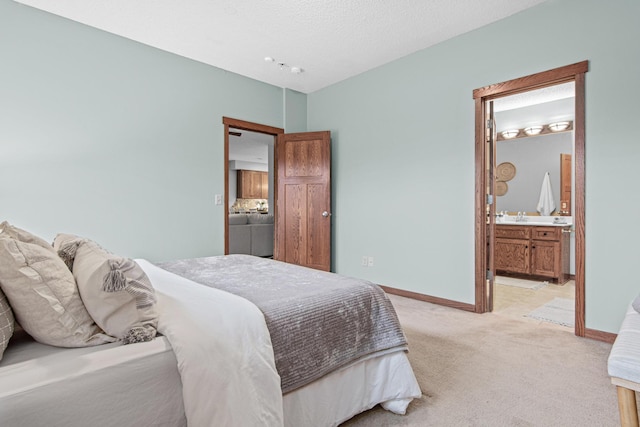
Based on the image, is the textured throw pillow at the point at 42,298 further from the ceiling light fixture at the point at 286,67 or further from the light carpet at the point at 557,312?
the light carpet at the point at 557,312

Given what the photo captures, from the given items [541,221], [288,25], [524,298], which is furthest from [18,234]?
[541,221]

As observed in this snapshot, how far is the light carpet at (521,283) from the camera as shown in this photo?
4.50 meters

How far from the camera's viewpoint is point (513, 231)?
4.98 meters

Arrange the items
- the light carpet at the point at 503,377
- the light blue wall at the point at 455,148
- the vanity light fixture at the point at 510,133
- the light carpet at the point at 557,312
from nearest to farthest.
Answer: the light carpet at the point at 503,377 → the light blue wall at the point at 455,148 → the light carpet at the point at 557,312 → the vanity light fixture at the point at 510,133

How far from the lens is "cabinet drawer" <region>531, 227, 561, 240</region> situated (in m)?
4.54

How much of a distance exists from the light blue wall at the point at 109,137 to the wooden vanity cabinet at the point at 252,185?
807 centimetres

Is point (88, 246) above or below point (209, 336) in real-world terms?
above

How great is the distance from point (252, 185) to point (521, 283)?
31.3ft

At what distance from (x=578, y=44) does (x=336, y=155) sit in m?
2.73

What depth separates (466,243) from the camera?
11.1ft

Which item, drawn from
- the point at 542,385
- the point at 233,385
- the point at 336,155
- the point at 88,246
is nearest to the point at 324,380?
the point at 233,385

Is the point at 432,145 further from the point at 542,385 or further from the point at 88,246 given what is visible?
the point at 88,246

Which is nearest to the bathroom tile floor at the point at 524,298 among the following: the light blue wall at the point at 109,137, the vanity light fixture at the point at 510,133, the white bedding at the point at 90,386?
the vanity light fixture at the point at 510,133

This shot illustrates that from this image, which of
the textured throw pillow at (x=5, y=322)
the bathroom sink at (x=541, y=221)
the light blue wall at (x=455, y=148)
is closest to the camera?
the textured throw pillow at (x=5, y=322)
